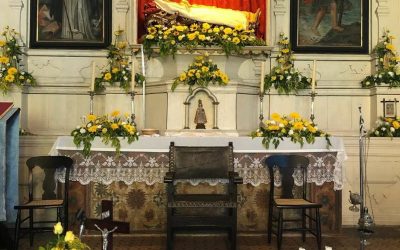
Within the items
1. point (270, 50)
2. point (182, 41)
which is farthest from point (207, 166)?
point (270, 50)

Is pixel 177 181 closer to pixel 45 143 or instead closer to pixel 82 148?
pixel 82 148

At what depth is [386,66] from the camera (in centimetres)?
708

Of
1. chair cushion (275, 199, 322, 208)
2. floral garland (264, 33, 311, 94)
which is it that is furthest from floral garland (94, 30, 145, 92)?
chair cushion (275, 199, 322, 208)

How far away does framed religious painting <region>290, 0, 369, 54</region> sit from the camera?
24.2ft

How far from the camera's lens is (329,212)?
5664 mm

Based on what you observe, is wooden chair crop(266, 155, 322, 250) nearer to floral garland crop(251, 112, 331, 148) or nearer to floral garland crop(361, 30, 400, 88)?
floral garland crop(251, 112, 331, 148)

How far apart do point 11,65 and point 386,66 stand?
17.0ft

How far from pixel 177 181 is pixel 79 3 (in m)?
3.32

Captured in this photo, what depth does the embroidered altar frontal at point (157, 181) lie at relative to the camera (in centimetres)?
546

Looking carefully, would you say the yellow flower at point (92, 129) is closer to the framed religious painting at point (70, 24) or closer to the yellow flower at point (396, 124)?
the framed religious painting at point (70, 24)

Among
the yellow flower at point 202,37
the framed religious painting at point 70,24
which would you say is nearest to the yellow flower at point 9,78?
the framed religious painting at point 70,24

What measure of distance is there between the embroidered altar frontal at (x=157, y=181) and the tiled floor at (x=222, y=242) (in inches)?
6.7

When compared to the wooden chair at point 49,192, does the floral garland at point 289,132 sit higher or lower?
higher

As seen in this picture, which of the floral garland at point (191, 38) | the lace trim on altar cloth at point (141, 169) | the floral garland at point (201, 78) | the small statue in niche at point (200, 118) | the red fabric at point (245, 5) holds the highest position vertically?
the red fabric at point (245, 5)
